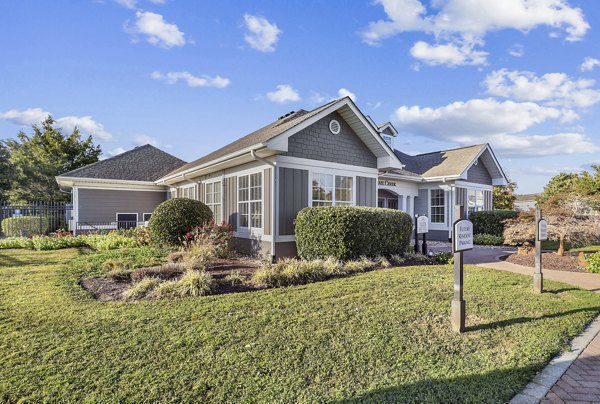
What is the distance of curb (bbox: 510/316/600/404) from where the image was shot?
270 centimetres

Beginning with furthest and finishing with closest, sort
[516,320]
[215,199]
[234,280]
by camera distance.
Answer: [215,199]
[234,280]
[516,320]

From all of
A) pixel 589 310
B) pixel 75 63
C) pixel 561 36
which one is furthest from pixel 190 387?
pixel 561 36

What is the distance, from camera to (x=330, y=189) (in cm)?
1050

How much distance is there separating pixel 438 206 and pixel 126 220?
16.9 m

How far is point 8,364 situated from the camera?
3.13 metres

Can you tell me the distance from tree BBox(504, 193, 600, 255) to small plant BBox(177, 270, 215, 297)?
35.1ft

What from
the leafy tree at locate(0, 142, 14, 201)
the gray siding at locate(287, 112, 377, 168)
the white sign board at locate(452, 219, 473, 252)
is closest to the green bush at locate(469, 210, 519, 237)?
the gray siding at locate(287, 112, 377, 168)

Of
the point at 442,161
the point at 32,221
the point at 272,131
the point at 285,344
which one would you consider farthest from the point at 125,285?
the point at 32,221

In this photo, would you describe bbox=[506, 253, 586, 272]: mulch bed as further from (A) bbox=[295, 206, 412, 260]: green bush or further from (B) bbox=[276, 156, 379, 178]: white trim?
(B) bbox=[276, 156, 379, 178]: white trim

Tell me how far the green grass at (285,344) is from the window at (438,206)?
10.7 meters

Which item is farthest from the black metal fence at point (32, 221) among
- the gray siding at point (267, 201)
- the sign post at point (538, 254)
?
the sign post at point (538, 254)

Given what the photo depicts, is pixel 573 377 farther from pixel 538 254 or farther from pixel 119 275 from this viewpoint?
pixel 119 275

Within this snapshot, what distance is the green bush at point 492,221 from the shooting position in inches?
618

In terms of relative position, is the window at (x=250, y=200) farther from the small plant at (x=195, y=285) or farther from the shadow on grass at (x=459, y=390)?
the shadow on grass at (x=459, y=390)
